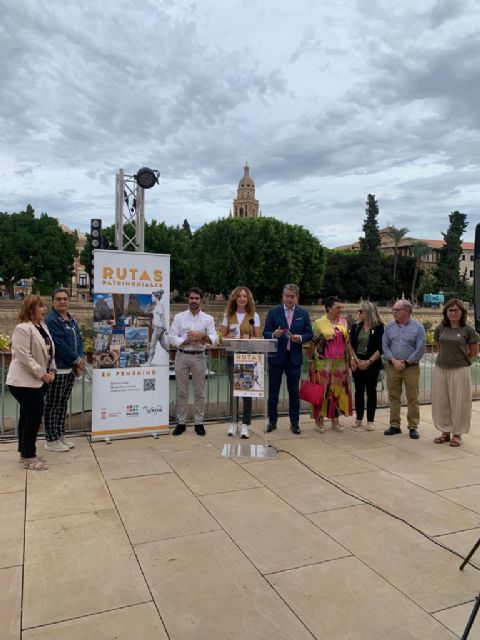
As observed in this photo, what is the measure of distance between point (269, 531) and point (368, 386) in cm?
306

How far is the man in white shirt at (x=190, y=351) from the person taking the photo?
5.40 metres

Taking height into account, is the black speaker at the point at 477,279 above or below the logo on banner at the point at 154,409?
above

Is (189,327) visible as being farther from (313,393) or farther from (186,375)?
(313,393)

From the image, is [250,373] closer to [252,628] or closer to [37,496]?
[37,496]

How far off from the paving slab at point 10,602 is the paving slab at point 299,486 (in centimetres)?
193

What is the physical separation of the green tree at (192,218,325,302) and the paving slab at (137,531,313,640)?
35467mm

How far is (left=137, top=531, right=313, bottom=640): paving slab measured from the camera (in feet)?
7.20

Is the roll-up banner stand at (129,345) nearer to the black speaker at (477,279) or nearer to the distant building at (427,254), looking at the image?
the black speaker at (477,279)

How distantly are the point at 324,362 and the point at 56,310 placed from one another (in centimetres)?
303

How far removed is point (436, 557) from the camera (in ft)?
9.48

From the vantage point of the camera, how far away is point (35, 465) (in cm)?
426

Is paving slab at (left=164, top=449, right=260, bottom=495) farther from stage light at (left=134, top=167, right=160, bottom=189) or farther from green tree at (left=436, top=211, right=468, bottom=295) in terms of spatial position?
green tree at (left=436, top=211, right=468, bottom=295)

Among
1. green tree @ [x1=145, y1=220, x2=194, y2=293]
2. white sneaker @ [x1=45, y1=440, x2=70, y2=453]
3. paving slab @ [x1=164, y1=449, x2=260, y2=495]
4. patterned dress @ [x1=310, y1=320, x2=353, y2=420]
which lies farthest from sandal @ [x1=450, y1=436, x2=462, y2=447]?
green tree @ [x1=145, y1=220, x2=194, y2=293]

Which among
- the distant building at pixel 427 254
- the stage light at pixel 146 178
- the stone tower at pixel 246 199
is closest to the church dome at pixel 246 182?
the stone tower at pixel 246 199
